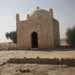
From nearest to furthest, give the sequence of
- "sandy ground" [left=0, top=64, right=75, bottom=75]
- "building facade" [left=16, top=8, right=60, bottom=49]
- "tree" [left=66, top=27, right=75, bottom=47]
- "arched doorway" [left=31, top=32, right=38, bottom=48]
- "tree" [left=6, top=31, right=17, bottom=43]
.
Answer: "sandy ground" [left=0, top=64, right=75, bottom=75]
"building facade" [left=16, top=8, right=60, bottom=49]
"arched doorway" [left=31, top=32, right=38, bottom=48]
"tree" [left=66, top=27, right=75, bottom=47]
"tree" [left=6, top=31, right=17, bottom=43]

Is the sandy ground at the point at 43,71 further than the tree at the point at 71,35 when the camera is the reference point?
No

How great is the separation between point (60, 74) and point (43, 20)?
18.4m

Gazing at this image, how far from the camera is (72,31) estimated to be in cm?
2956

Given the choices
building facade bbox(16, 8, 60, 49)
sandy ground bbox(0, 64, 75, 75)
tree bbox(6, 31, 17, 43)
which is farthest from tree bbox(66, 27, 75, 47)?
sandy ground bbox(0, 64, 75, 75)

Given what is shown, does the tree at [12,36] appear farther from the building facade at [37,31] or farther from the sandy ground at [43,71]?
the sandy ground at [43,71]

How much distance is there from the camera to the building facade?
24.4 m

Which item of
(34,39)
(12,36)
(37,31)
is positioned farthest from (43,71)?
(12,36)

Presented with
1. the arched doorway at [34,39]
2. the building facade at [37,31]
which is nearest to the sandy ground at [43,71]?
the building facade at [37,31]

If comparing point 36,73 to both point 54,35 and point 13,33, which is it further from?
point 13,33

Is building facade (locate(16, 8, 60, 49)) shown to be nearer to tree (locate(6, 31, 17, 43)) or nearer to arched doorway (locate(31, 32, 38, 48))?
arched doorway (locate(31, 32, 38, 48))

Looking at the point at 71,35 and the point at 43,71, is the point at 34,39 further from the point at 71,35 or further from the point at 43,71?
the point at 43,71

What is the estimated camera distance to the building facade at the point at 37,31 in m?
24.4

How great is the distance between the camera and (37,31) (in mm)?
24828

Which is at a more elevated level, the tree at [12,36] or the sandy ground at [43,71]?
the tree at [12,36]
